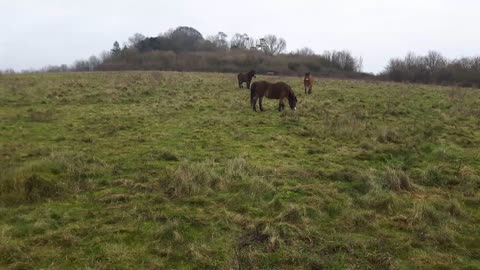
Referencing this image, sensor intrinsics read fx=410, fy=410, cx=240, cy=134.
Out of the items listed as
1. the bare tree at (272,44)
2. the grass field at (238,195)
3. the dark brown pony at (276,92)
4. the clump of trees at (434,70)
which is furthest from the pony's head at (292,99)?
the bare tree at (272,44)

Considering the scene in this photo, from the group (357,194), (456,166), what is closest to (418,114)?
(456,166)

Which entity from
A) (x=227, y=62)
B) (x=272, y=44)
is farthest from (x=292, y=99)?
(x=272, y=44)

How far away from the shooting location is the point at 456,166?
29.9ft

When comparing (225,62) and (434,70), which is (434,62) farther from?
(225,62)

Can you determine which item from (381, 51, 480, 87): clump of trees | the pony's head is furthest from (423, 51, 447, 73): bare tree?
the pony's head

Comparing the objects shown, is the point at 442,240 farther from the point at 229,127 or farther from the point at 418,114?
the point at 418,114

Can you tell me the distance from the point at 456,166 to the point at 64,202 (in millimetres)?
8056

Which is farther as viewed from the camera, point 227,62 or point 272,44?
point 272,44

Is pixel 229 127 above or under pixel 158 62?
under

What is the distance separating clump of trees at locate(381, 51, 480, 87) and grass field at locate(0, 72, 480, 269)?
116 feet

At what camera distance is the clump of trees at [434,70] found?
4494cm

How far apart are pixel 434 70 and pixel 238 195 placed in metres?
50.4

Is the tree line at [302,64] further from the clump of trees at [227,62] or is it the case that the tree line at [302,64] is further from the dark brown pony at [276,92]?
the dark brown pony at [276,92]

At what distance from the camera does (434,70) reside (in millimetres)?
50438
